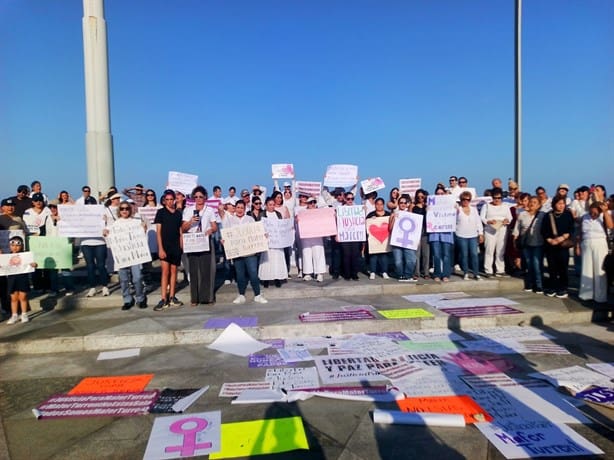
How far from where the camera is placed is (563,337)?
634 cm

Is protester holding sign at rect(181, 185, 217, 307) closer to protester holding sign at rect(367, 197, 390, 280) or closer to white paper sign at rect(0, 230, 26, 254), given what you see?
white paper sign at rect(0, 230, 26, 254)

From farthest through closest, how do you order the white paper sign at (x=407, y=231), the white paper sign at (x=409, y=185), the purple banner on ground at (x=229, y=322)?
the white paper sign at (x=409, y=185)
the white paper sign at (x=407, y=231)
the purple banner on ground at (x=229, y=322)

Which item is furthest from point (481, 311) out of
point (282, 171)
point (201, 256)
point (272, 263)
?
point (282, 171)

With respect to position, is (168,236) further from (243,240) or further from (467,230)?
(467,230)

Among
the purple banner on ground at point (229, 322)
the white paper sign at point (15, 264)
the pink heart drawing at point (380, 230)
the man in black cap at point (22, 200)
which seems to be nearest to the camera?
the purple banner on ground at point (229, 322)

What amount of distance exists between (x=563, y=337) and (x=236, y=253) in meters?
5.63

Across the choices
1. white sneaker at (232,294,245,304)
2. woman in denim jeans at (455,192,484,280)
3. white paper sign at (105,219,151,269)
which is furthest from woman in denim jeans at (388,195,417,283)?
white paper sign at (105,219,151,269)

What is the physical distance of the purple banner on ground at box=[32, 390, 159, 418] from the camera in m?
4.08

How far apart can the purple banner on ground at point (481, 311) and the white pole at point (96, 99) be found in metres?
10.3

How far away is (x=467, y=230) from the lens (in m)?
9.20

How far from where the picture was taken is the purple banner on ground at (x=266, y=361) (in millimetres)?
5352

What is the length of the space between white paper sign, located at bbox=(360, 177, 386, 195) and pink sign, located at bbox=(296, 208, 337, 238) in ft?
9.49

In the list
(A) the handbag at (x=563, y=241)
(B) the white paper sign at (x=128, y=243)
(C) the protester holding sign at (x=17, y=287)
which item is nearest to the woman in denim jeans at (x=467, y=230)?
(A) the handbag at (x=563, y=241)

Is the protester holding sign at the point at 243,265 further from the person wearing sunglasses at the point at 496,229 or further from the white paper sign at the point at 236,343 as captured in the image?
the person wearing sunglasses at the point at 496,229
